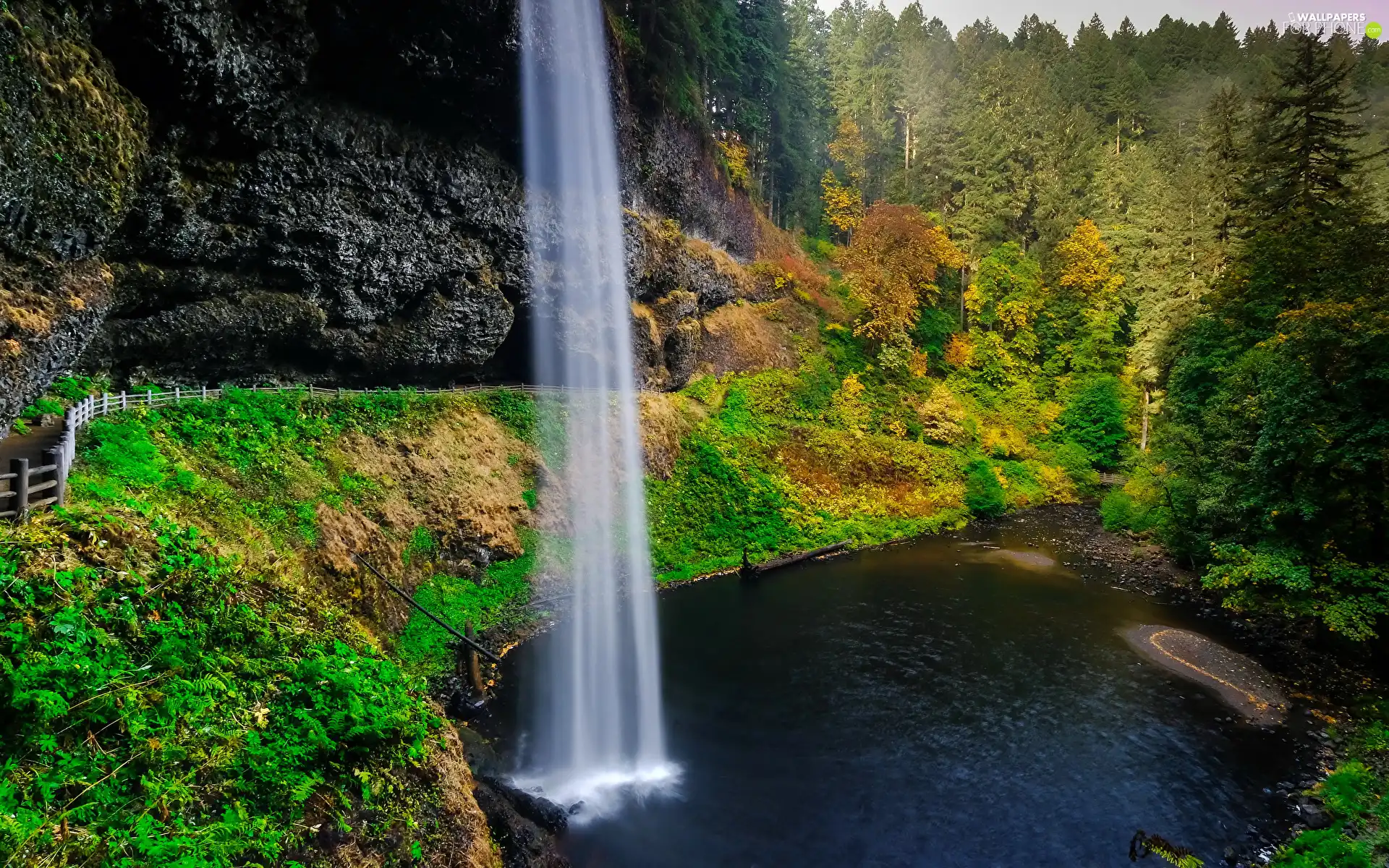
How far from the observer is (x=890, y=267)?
4294 centimetres

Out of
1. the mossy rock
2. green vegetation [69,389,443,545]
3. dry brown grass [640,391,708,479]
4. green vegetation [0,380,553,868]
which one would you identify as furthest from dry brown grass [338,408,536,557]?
the mossy rock

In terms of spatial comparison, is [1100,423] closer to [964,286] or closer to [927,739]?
[964,286]

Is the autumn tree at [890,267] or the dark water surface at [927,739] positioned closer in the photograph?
the dark water surface at [927,739]

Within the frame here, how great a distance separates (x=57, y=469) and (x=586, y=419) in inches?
856

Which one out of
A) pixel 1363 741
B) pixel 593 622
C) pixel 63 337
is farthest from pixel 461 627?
pixel 1363 741

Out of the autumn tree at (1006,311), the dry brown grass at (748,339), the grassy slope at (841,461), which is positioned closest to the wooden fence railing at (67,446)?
the grassy slope at (841,461)

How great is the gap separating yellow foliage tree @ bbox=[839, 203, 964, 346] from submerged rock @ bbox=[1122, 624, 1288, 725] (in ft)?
83.8

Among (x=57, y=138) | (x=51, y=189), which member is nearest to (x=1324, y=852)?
(x=51, y=189)

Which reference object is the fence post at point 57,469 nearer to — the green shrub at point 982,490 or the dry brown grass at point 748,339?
the dry brown grass at point 748,339

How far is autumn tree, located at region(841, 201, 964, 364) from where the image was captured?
4278cm

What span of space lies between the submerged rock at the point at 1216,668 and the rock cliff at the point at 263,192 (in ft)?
92.4

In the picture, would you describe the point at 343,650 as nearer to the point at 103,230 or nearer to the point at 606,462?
the point at 103,230

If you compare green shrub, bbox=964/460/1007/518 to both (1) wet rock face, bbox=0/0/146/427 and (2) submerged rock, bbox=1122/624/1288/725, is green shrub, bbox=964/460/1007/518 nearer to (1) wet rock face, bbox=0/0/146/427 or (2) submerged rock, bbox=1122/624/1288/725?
(2) submerged rock, bbox=1122/624/1288/725

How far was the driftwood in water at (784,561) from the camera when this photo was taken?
27.8 metres
